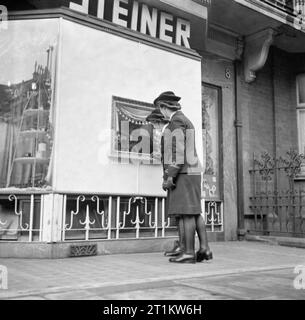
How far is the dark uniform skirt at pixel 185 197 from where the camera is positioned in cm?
546

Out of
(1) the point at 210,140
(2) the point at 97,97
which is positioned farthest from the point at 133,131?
(1) the point at 210,140

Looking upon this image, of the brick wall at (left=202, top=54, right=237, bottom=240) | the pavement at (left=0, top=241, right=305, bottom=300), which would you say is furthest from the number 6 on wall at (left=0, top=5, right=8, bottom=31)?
the brick wall at (left=202, top=54, right=237, bottom=240)

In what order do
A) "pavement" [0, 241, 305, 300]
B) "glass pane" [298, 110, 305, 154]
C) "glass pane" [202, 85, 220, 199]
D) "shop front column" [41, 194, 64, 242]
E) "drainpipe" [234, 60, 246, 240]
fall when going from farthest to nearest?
"glass pane" [298, 110, 305, 154] < "drainpipe" [234, 60, 246, 240] < "glass pane" [202, 85, 220, 199] < "shop front column" [41, 194, 64, 242] < "pavement" [0, 241, 305, 300]

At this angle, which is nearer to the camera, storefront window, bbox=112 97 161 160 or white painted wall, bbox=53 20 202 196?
white painted wall, bbox=53 20 202 196

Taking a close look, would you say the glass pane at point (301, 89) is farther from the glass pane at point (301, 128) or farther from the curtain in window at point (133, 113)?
the curtain in window at point (133, 113)

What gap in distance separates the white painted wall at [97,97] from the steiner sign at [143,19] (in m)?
0.37

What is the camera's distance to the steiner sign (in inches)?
275

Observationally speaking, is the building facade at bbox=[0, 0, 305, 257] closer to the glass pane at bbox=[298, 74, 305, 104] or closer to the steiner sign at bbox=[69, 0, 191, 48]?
the steiner sign at bbox=[69, 0, 191, 48]

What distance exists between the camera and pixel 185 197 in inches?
216

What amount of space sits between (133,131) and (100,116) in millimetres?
701

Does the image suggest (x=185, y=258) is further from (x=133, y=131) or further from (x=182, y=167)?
(x=133, y=131)

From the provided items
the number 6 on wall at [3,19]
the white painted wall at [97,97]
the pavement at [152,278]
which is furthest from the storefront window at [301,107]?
the number 6 on wall at [3,19]

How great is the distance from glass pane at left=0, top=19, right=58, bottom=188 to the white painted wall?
0.62 feet
